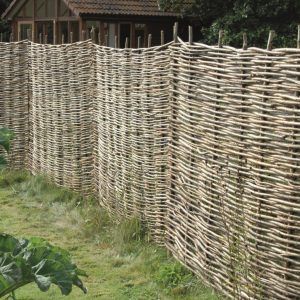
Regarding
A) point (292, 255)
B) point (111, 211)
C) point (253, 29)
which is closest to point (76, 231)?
point (111, 211)

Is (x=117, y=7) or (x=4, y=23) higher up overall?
(x=117, y=7)

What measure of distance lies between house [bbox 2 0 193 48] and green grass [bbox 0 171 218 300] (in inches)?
444

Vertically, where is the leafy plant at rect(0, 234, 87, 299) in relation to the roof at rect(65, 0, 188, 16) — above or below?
below

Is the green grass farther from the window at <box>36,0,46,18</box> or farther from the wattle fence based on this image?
the window at <box>36,0,46,18</box>

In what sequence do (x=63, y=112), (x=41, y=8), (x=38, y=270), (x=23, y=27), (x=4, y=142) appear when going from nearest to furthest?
(x=38, y=270)
(x=4, y=142)
(x=63, y=112)
(x=41, y=8)
(x=23, y=27)

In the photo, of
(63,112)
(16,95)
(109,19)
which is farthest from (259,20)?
(63,112)

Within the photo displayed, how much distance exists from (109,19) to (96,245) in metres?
15.5

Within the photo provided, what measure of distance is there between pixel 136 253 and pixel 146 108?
4.68 feet

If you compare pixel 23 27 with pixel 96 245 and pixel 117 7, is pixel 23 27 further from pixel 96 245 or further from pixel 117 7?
pixel 96 245

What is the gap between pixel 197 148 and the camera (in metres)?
5.44

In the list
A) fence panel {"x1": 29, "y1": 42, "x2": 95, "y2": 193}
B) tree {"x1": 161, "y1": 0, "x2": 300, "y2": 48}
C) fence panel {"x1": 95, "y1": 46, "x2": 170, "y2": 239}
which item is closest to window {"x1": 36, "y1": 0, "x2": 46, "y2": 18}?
tree {"x1": 161, "y1": 0, "x2": 300, "y2": 48}

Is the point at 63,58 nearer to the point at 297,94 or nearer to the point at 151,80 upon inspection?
the point at 151,80

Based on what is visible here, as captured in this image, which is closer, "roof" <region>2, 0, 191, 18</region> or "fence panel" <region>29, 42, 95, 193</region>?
"fence panel" <region>29, 42, 95, 193</region>

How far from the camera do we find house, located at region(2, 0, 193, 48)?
21047 mm
